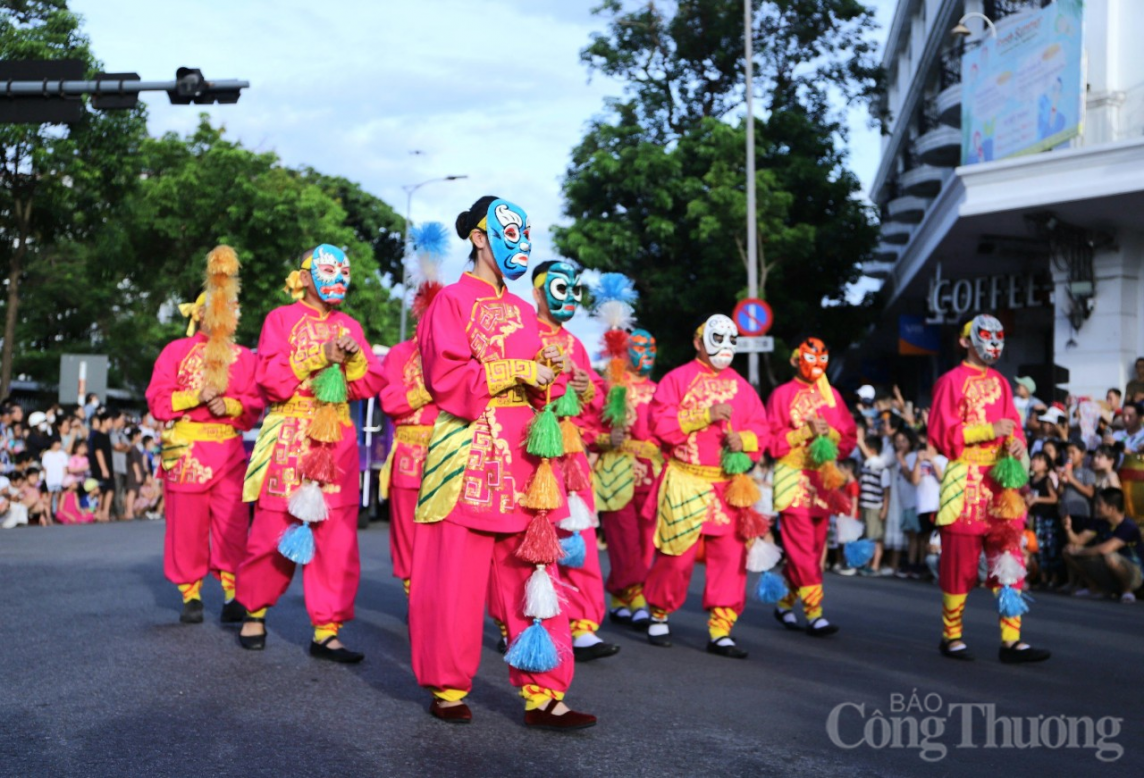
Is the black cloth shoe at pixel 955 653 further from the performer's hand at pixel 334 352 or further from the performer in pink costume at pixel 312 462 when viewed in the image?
the performer's hand at pixel 334 352

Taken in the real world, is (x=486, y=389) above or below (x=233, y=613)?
above

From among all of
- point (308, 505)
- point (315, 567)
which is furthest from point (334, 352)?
point (315, 567)

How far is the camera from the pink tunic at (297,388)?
724 cm

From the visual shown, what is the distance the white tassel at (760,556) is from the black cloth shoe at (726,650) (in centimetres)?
50

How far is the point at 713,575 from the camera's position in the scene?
8.22 meters

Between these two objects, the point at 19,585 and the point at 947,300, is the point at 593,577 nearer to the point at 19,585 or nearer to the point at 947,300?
the point at 19,585

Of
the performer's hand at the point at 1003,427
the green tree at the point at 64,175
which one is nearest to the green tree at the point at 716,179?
the green tree at the point at 64,175

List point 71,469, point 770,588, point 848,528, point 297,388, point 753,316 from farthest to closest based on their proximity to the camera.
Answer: point 71,469 < point 753,316 < point 848,528 < point 770,588 < point 297,388

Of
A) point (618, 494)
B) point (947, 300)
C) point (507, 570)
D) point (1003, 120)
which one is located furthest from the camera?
point (947, 300)

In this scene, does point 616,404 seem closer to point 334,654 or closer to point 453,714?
point 334,654

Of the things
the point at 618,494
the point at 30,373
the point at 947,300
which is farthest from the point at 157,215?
the point at 618,494

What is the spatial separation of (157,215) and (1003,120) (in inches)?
769

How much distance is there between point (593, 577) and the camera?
7652 millimetres

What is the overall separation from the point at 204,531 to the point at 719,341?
141 inches
